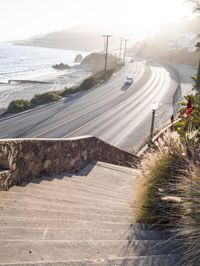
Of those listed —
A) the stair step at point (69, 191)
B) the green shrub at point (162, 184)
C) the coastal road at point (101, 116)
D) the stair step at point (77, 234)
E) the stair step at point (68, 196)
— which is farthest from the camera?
the coastal road at point (101, 116)

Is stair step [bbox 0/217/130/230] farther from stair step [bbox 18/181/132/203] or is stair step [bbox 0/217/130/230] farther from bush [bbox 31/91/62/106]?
bush [bbox 31/91/62/106]

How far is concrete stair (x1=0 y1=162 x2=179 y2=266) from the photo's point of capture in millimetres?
3115

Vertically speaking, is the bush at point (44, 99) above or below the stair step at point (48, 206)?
below

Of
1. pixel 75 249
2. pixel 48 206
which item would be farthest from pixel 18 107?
pixel 75 249

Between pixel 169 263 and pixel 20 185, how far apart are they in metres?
3.90

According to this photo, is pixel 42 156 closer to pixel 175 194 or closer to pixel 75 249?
pixel 175 194

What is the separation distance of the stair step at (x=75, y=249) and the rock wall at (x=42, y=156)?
2513 millimetres

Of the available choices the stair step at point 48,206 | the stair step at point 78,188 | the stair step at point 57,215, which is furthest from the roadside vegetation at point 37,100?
the stair step at point 57,215

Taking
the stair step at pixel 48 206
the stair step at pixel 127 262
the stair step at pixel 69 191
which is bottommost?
the stair step at pixel 69 191

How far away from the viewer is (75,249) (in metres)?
3.32

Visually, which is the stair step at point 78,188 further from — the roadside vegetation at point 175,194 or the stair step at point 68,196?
the roadside vegetation at point 175,194

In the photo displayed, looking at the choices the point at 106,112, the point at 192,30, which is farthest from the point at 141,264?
the point at 192,30

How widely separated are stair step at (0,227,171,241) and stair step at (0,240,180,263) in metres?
0.16

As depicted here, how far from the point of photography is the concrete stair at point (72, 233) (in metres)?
3.12
